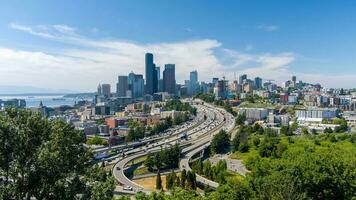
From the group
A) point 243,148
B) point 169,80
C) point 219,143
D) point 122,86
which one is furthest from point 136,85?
point 243,148

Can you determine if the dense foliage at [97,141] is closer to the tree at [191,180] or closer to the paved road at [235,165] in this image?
the paved road at [235,165]

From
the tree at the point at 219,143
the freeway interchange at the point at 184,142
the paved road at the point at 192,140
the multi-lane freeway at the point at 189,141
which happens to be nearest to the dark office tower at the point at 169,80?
the paved road at the point at 192,140

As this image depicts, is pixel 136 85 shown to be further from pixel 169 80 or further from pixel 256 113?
pixel 256 113

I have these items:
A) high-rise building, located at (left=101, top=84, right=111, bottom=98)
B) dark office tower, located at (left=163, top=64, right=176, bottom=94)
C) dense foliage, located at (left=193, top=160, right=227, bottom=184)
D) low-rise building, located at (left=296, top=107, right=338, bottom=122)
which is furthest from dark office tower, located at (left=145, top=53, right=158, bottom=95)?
dense foliage, located at (left=193, top=160, right=227, bottom=184)

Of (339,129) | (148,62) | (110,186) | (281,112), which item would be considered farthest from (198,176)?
(148,62)

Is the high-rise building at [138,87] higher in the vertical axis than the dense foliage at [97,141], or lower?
higher
